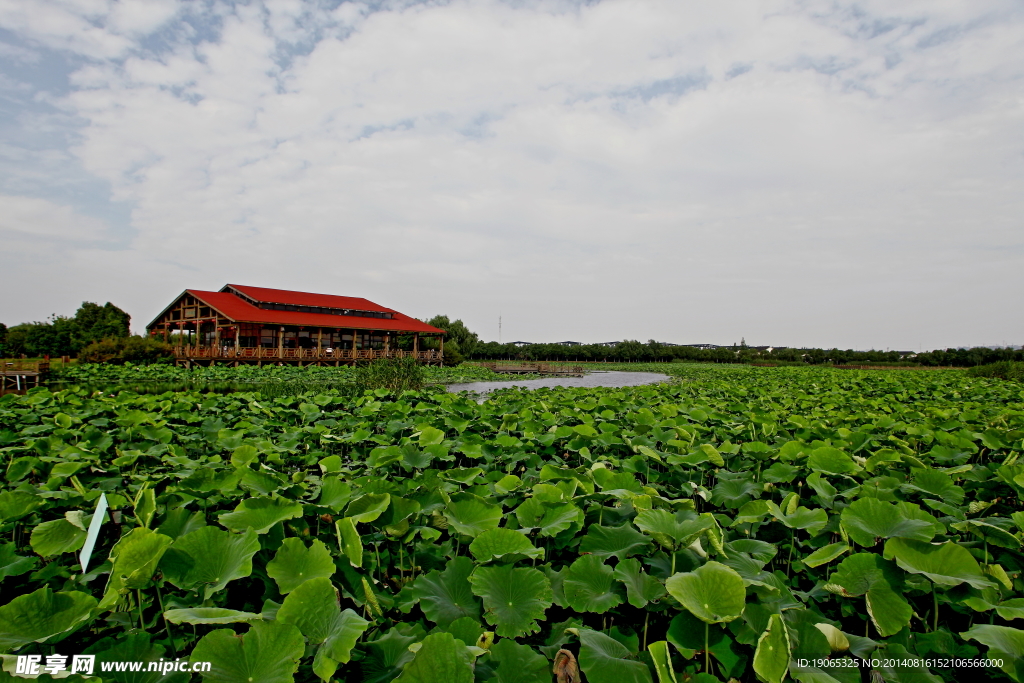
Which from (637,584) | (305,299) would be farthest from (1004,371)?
(305,299)

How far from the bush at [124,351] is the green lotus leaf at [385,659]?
82.9ft

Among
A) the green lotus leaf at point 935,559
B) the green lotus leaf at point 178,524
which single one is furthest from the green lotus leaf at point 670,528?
the green lotus leaf at point 178,524

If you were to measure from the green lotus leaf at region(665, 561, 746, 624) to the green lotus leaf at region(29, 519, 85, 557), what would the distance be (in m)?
1.76

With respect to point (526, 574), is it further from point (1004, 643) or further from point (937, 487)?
point (937, 487)

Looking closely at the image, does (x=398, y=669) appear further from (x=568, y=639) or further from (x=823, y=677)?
(x=823, y=677)

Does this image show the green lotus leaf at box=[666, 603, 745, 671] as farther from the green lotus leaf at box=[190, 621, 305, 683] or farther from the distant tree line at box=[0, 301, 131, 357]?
the distant tree line at box=[0, 301, 131, 357]

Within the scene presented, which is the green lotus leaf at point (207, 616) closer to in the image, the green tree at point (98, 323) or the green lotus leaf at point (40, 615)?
the green lotus leaf at point (40, 615)

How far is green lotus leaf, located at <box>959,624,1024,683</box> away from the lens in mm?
1177

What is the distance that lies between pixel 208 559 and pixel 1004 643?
1939 millimetres

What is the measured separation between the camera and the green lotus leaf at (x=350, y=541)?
137cm

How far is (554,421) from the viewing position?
403cm

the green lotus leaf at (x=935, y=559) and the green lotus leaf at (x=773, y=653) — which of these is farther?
the green lotus leaf at (x=935, y=559)

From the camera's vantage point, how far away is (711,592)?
1204 millimetres

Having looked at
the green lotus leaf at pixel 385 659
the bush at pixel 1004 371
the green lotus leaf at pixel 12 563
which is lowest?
the green lotus leaf at pixel 385 659
